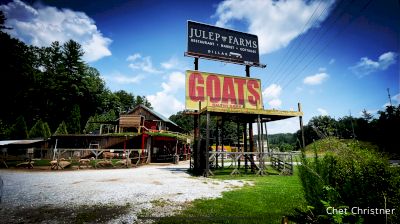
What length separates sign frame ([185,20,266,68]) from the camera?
60.1 ft

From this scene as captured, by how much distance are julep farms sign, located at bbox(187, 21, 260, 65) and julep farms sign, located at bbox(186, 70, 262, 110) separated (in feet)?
6.44

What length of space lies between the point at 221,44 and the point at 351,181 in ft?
57.4

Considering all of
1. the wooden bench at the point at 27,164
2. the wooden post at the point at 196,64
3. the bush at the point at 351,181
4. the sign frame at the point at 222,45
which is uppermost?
the sign frame at the point at 222,45

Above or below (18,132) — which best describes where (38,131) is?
above

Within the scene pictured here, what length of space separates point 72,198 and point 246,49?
17.8 metres

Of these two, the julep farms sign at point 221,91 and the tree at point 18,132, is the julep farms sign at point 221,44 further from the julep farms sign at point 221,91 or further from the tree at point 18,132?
the tree at point 18,132

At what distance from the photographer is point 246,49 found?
65.7 ft

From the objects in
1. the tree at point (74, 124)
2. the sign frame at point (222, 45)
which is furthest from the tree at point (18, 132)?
the sign frame at point (222, 45)

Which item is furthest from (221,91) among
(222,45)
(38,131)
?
(38,131)

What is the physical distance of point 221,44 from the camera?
19219 mm

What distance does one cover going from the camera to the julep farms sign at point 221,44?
1834cm

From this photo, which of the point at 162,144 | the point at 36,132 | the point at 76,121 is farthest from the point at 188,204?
the point at 76,121

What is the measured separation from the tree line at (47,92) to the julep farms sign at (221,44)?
3033 centimetres

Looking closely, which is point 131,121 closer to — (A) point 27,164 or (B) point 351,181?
(A) point 27,164
